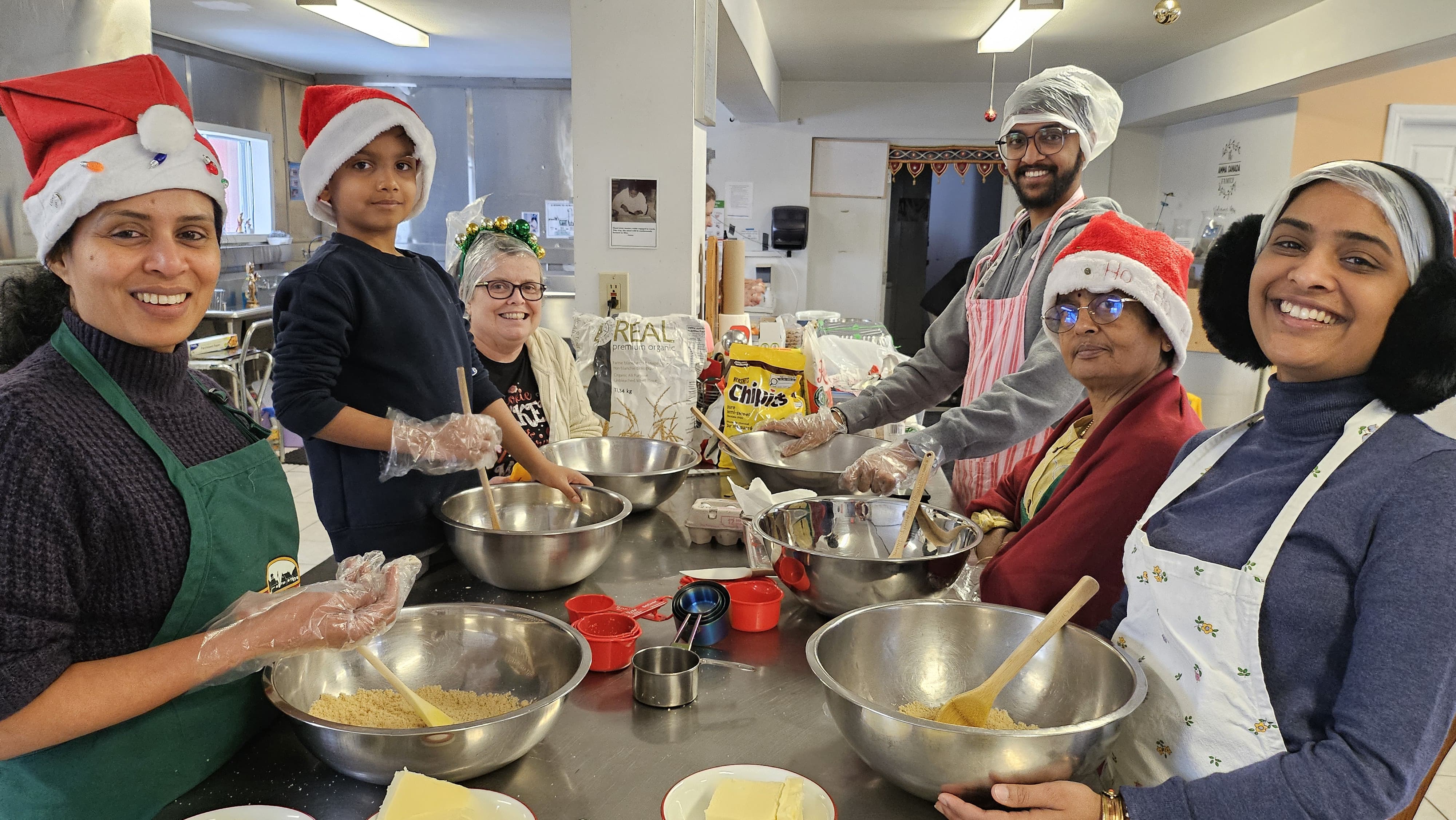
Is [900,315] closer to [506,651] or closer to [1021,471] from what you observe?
[1021,471]

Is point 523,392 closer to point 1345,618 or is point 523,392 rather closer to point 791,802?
point 791,802

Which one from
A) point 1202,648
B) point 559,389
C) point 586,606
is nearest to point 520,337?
point 559,389

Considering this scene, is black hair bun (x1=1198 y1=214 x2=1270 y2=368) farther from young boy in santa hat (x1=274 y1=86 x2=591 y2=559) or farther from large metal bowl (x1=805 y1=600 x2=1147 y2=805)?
young boy in santa hat (x1=274 y1=86 x2=591 y2=559)

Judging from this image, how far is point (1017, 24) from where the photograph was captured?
215 inches

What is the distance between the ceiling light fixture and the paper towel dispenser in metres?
2.52

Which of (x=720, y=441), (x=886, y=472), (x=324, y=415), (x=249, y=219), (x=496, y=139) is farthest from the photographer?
(x=496, y=139)

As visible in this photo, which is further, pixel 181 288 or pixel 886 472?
pixel 886 472

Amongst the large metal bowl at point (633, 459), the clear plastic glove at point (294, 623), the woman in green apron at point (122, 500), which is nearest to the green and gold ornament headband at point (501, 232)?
the large metal bowl at point (633, 459)

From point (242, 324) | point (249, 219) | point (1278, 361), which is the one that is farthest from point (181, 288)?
point (249, 219)

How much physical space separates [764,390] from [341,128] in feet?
4.49

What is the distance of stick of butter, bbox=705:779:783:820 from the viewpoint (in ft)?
3.26

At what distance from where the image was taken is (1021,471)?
6.91 feet

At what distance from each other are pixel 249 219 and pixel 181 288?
7.91 m

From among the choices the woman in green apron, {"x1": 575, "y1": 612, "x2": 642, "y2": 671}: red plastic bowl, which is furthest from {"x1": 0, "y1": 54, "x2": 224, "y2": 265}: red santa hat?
{"x1": 575, "y1": 612, "x2": 642, "y2": 671}: red plastic bowl
